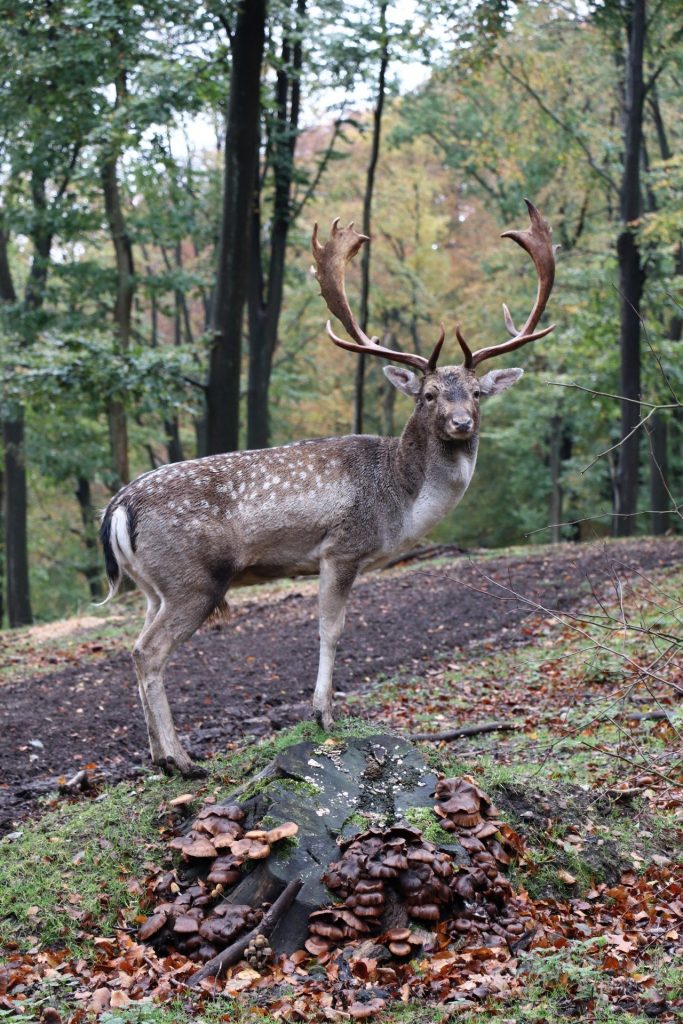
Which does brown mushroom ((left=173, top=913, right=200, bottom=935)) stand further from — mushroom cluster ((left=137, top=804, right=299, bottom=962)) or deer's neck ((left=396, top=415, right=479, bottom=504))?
deer's neck ((left=396, top=415, right=479, bottom=504))

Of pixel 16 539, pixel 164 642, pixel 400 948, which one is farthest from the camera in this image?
pixel 16 539

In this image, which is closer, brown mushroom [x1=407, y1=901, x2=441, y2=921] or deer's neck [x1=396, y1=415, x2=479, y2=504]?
brown mushroom [x1=407, y1=901, x2=441, y2=921]

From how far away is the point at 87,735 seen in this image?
8.56m

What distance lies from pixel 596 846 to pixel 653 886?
0.42 metres

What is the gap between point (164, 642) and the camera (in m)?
6.71

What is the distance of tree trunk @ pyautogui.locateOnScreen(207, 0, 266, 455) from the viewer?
14.3 meters

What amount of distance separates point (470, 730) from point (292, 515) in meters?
2.07

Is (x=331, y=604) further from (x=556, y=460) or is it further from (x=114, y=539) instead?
(x=556, y=460)

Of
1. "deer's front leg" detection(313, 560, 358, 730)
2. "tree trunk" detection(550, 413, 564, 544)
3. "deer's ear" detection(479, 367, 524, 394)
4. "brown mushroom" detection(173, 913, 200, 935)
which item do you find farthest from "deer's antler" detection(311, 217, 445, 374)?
"tree trunk" detection(550, 413, 564, 544)

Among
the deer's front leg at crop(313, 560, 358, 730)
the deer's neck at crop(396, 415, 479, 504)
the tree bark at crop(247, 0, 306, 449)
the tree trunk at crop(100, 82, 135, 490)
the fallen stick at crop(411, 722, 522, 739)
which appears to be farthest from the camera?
the tree trunk at crop(100, 82, 135, 490)

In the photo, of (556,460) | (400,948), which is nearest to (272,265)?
(556,460)

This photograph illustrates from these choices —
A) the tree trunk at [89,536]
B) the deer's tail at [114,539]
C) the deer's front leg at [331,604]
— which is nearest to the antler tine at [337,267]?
the deer's front leg at [331,604]

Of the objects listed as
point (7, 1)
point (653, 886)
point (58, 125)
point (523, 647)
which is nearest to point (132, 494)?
point (653, 886)

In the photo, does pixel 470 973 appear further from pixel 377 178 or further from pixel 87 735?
pixel 377 178
